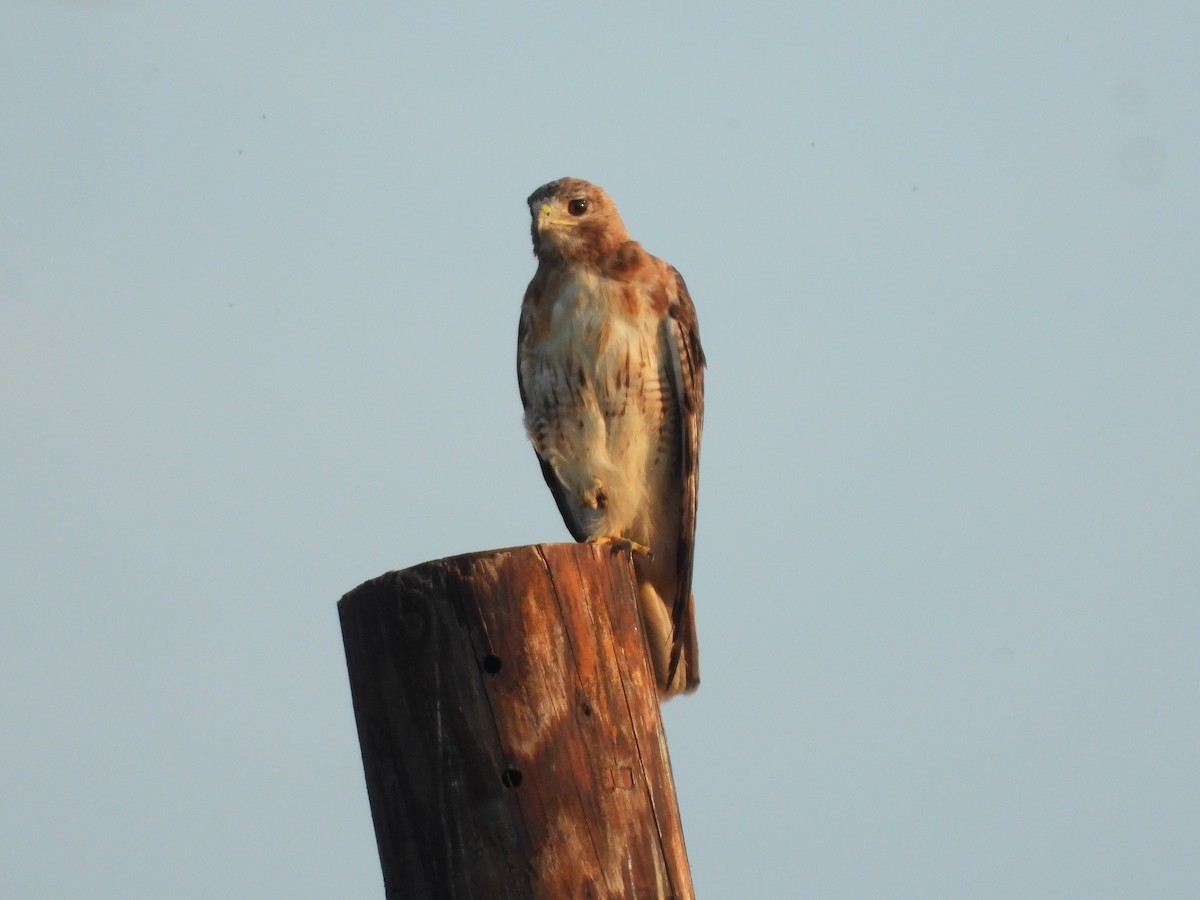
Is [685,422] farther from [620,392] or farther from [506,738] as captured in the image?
[506,738]

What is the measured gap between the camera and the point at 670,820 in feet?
12.1

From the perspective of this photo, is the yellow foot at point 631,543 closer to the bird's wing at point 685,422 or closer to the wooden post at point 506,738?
the bird's wing at point 685,422

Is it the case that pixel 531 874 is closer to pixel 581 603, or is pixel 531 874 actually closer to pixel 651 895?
pixel 651 895

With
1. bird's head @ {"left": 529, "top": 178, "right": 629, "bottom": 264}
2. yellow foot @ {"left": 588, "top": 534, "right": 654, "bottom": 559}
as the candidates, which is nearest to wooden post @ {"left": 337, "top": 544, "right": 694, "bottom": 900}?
yellow foot @ {"left": 588, "top": 534, "right": 654, "bottom": 559}

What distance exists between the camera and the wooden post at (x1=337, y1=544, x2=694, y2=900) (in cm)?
346

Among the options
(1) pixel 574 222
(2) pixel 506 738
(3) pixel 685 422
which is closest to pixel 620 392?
(3) pixel 685 422

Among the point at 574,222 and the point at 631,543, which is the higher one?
the point at 574,222

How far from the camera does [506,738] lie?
11.5 feet

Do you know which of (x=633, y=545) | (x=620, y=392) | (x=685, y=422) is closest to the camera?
(x=633, y=545)

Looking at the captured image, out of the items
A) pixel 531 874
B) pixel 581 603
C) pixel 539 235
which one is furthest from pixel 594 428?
pixel 531 874

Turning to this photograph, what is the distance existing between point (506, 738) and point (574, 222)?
12.0 ft

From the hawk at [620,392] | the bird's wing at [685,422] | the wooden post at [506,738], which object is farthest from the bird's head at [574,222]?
the wooden post at [506,738]

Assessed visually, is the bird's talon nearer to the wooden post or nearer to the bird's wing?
the bird's wing

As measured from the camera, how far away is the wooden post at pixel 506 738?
11.4ft
